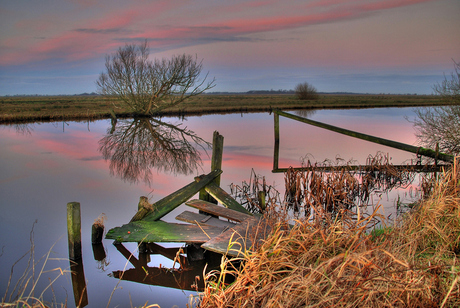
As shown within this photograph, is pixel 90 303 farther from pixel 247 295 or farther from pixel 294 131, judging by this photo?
pixel 294 131

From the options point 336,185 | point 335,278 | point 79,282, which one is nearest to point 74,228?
point 79,282

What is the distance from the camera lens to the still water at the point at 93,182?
242 inches

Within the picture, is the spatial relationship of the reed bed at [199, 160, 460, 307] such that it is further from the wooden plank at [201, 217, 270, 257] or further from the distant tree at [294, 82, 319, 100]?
the distant tree at [294, 82, 319, 100]

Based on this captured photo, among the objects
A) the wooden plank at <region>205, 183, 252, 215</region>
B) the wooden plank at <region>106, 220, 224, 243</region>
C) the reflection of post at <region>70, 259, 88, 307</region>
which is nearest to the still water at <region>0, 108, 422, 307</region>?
the reflection of post at <region>70, 259, 88, 307</region>

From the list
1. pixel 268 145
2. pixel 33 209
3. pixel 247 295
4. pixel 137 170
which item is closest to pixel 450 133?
pixel 268 145

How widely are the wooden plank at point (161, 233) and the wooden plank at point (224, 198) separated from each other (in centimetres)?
135

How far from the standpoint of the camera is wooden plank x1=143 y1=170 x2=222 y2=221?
7.63 meters

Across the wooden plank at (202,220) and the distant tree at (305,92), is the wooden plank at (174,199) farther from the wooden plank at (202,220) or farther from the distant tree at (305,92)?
the distant tree at (305,92)

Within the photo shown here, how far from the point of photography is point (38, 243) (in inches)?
309

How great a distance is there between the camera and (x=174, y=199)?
828 centimetres

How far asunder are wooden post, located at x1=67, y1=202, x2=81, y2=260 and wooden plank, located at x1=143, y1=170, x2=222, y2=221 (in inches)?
58.0

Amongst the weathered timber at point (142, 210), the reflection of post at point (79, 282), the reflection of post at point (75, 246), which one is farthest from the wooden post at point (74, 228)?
the weathered timber at point (142, 210)

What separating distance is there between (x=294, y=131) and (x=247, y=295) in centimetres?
2752

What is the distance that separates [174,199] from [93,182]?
7029 mm
